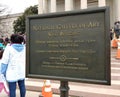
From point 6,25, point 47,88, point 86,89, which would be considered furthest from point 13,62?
point 6,25

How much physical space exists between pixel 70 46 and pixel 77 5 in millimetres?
44129

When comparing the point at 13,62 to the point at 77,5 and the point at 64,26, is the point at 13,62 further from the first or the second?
the point at 77,5

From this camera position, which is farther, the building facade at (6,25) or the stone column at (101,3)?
the building facade at (6,25)

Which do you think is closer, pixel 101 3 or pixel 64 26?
pixel 64 26

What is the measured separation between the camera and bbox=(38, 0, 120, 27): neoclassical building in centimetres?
4196

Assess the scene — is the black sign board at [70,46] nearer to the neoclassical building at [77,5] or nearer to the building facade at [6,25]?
the neoclassical building at [77,5]

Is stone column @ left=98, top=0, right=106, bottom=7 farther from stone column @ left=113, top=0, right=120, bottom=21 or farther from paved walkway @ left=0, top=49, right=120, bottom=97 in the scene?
paved walkway @ left=0, top=49, right=120, bottom=97

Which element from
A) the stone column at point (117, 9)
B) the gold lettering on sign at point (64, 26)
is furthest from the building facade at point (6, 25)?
the gold lettering on sign at point (64, 26)

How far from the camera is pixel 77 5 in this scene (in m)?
47.8

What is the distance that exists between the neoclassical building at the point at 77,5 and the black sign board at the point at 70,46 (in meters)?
35.0

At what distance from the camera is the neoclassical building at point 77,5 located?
41959mm

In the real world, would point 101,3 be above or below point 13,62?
above

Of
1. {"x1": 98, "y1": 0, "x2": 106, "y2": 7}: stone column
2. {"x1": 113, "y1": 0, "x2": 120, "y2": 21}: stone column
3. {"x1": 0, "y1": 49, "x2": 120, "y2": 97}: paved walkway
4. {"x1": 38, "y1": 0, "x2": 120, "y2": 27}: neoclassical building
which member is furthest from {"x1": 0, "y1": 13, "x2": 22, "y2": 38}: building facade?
{"x1": 0, "y1": 49, "x2": 120, "y2": 97}: paved walkway

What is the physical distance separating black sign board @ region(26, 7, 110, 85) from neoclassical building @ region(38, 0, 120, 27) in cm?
3497
